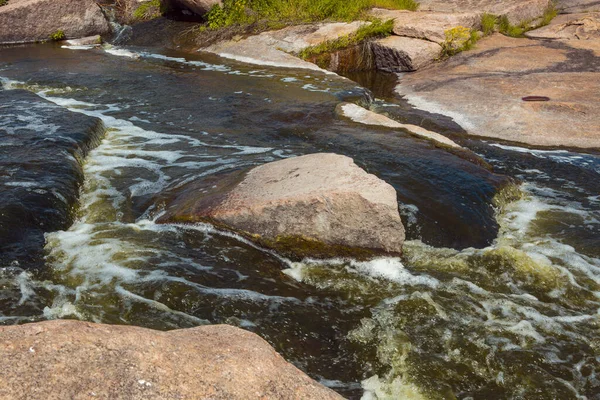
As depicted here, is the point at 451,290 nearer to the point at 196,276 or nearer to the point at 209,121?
the point at 196,276

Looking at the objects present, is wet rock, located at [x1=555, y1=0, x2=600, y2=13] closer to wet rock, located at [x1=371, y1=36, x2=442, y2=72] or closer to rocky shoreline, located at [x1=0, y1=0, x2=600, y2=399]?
rocky shoreline, located at [x1=0, y1=0, x2=600, y2=399]

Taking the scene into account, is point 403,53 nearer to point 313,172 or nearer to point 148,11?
point 313,172

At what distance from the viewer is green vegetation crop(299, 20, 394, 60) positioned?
46.7 feet

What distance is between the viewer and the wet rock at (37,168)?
5.69 meters

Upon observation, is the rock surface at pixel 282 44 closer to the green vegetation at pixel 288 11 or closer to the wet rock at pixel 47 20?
the green vegetation at pixel 288 11

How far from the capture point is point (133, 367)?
267 centimetres

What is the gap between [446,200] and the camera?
6.73 meters

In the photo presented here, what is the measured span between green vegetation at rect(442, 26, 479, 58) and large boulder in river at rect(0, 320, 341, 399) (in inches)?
478

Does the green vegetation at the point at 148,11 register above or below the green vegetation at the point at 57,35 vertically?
above

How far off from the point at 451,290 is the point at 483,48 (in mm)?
10481

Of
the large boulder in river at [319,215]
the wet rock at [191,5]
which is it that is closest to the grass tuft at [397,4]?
the wet rock at [191,5]

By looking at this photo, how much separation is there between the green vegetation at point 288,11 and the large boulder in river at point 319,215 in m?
10.8

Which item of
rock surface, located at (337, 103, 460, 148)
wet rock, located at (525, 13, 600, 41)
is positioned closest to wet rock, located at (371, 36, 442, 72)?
wet rock, located at (525, 13, 600, 41)

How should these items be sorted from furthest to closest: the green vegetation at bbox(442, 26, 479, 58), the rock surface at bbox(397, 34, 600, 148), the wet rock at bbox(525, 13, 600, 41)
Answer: the wet rock at bbox(525, 13, 600, 41)
the green vegetation at bbox(442, 26, 479, 58)
the rock surface at bbox(397, 34, 600, 148)
